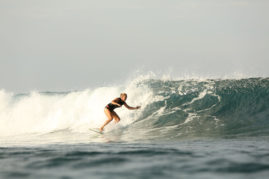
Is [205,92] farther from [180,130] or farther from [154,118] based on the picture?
[180,130]

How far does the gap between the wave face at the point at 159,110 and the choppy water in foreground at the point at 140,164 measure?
4.56 metres

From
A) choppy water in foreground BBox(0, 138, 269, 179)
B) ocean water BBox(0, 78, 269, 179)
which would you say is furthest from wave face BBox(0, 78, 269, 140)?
choppy water in foreground BBox(0, 138, 269, 179)

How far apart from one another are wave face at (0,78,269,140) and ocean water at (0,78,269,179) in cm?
4

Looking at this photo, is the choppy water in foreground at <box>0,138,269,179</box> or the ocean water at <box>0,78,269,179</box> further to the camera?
the ocean water at <box>0,78,269,179</box>

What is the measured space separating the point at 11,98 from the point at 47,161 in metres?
17.2

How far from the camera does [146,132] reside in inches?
496

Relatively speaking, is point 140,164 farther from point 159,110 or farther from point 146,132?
point 159,110

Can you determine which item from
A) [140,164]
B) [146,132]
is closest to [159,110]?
[146,132]

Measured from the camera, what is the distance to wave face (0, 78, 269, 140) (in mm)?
13039

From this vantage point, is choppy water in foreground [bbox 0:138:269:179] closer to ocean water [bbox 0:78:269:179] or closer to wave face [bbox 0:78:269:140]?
ocean water [bbox 0:78:269:179]

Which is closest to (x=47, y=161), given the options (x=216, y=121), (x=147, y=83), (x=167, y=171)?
(x=167, y=171)

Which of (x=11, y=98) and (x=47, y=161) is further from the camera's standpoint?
(x=11, y=98)

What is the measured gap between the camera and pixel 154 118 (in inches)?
594

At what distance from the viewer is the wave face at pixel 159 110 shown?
13039 mm
